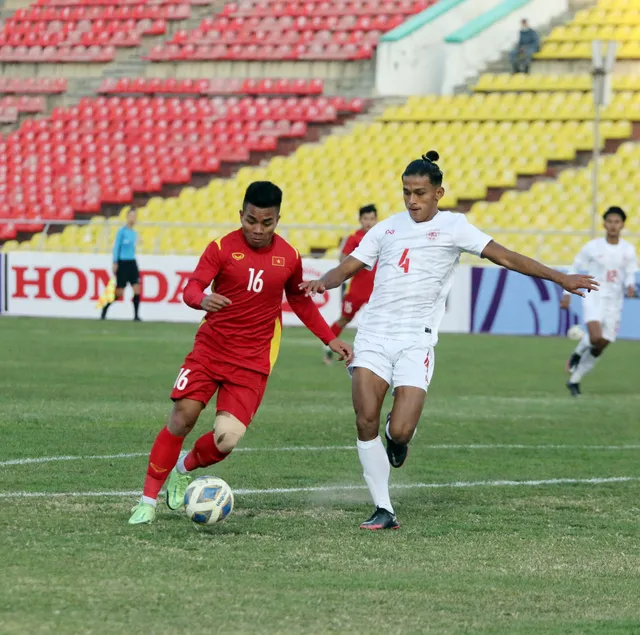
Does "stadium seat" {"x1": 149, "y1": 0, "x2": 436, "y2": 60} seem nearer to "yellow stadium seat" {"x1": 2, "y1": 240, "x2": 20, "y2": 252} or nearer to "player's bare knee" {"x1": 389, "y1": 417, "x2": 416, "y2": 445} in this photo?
"yellow stadium seat" {"x1": 2, "y1": 240, "x2": 20, "y2": 252}

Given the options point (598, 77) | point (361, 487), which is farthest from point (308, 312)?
point (598, 77)

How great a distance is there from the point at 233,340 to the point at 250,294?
26 centimetres

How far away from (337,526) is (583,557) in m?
1.32

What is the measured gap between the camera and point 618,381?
1772 cm

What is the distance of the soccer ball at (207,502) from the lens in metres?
7.30

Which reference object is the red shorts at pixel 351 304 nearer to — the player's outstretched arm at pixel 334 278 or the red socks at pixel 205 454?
the player's outstretched arm at pixel 334 278

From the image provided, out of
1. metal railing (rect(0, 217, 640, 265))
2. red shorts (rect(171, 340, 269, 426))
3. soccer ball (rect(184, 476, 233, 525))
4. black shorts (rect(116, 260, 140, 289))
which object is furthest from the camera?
metal railing (rect(0, 217, 640, 265))

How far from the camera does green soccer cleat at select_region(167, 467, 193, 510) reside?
7914 millimetres

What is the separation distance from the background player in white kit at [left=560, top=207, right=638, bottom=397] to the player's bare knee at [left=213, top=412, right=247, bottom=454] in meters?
8.79

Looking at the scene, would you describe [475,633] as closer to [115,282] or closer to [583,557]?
[583,557]

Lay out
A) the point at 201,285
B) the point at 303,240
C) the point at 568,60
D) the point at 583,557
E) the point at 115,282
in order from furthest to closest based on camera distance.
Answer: the point at 568,60 → the point at 303,240 → the point at 115,282 → the point at 201,285 → the point at 583,557

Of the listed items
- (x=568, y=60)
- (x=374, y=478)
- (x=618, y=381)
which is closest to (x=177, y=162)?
(x=568, y=60)

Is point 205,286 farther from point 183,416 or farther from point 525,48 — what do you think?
point 525,48

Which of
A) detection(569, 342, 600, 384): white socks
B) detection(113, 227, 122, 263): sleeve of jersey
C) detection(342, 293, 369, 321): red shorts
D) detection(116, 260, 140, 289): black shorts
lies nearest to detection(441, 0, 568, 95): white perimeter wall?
detection(116, 260, 140, 289): black shorts
